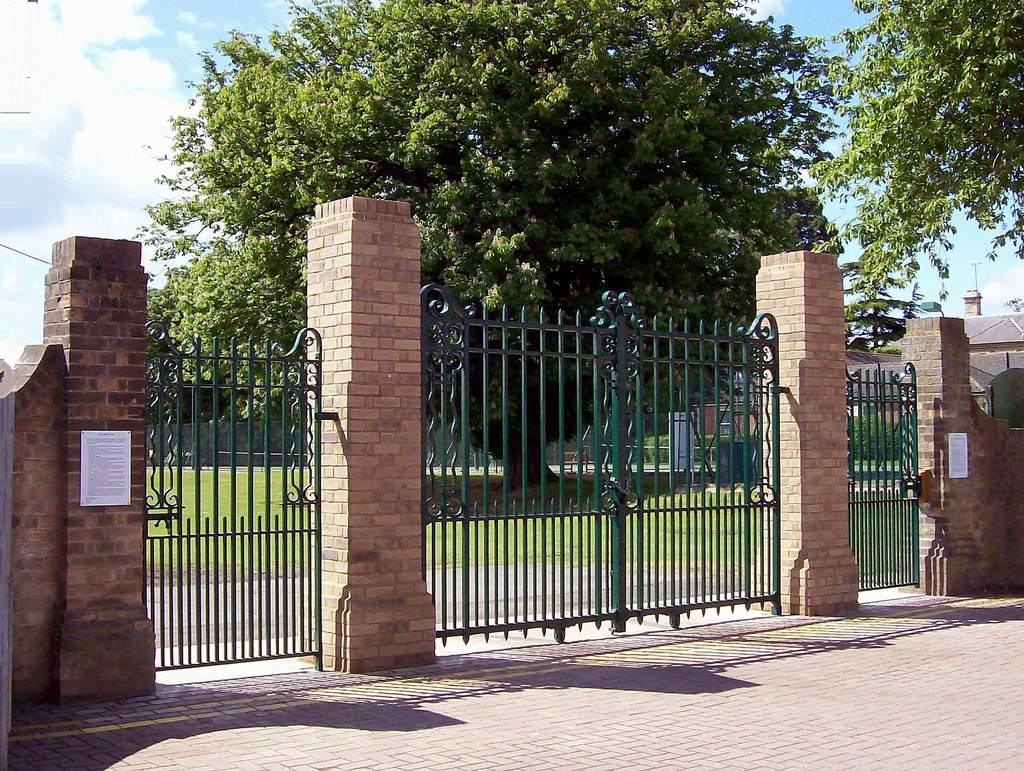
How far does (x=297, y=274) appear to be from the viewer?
2252 cm

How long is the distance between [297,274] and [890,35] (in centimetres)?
1162

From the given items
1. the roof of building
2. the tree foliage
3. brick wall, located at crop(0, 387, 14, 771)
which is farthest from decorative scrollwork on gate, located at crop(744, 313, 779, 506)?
the roof of building

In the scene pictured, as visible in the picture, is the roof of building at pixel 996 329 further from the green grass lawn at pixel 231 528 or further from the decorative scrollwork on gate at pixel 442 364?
the decorative scrollwork on gate at pixel 442 364

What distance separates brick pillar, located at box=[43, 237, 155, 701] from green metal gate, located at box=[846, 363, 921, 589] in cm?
756

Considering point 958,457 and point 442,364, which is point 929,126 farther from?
point 442,364

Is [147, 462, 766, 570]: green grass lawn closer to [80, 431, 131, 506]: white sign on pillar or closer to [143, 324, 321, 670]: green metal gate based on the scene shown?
[143, 324, 321, 670]: green metal gate

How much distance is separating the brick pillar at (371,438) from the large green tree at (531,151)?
37.5ft

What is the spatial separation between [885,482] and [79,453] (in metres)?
8.74

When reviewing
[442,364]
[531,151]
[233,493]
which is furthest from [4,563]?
[531,151]

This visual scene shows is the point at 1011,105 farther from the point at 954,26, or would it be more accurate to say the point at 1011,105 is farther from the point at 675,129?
the point at 675,129

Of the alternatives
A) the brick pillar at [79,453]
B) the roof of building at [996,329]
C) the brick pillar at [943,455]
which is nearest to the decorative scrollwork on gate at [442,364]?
the brick pillar at [79,453]

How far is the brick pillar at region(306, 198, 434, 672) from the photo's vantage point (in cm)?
842

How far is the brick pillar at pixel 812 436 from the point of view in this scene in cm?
1137

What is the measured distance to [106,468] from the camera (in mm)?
7430
